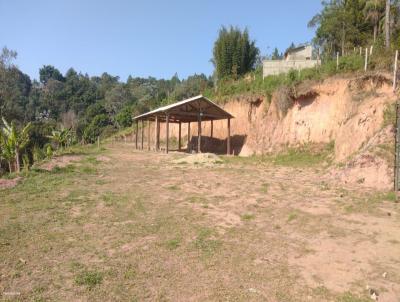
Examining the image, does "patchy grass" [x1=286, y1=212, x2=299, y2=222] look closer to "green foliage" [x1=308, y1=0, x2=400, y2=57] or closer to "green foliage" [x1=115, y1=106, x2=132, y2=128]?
"green foliage" [x1=308, y1=0, x2=400, y2=57]

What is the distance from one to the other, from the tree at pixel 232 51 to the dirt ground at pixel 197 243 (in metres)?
25.1

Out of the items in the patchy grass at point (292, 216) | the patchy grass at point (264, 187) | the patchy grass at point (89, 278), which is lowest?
the patchy grass at point (89, 278)

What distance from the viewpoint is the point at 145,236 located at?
623 cm

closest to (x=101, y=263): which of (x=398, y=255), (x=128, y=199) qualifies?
(x=128, y=199)

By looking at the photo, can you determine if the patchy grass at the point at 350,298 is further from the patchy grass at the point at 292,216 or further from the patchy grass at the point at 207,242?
the patchy grass at the point at 292,216

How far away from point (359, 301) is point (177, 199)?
221 inches

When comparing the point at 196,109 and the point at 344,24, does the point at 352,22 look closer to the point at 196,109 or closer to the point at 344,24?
the point at 344,24

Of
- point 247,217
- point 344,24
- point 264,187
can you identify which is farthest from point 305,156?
point 344,24

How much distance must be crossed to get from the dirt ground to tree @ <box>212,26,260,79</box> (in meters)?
25.1

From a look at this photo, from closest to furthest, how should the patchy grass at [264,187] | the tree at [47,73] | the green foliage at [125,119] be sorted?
the patchy grass at [264,187] → the green foliage at [125,119] → the tree at [47,73]

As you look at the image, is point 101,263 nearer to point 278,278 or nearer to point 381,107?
point 278,278

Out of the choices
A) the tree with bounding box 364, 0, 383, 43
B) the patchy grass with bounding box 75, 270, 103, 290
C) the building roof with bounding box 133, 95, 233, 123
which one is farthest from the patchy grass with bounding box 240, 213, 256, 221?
the tree with bounding box 364, 0, 383, 43

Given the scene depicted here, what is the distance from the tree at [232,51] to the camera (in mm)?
33719

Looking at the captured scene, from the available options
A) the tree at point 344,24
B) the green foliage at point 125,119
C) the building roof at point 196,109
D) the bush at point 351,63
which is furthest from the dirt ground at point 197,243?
the green foliage at point 125,119
